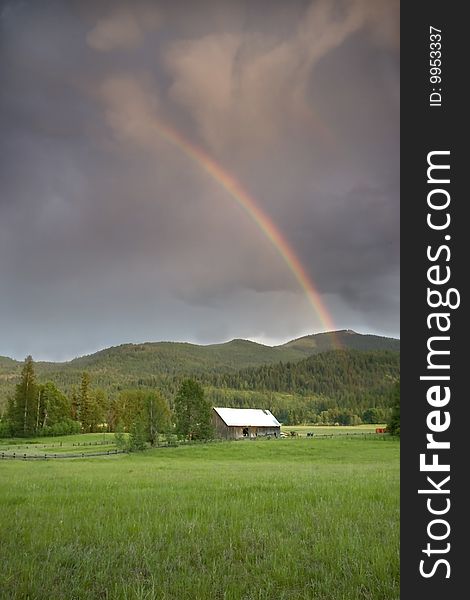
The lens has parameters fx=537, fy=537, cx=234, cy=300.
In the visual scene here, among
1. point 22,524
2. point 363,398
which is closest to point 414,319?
point 22,524

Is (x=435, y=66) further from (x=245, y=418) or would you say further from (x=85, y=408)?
(x=85, y=408)

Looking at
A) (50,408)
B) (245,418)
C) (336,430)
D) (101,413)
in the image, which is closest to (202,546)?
(245,418)

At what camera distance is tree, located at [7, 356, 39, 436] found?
262ft

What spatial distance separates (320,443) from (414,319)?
56634 mm

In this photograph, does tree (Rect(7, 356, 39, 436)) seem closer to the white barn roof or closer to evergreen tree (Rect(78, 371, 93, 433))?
evergreen tree (Rect(78, 371, 93, 433))

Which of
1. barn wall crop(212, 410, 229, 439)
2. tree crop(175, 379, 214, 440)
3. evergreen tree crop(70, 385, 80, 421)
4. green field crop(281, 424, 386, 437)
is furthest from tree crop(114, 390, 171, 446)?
evergreen tree crop(70, 385, 80, 421)

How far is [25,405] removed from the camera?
79.9 metres

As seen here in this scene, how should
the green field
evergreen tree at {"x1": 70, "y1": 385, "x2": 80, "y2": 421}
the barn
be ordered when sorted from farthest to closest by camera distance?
evergreen tree at {"x1": 70, "y1": 385, "x2": 80, "y2": 421}
the green field
the barn

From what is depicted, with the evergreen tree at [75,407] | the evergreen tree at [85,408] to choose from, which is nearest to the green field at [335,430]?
the evergreen tree at [85,408]

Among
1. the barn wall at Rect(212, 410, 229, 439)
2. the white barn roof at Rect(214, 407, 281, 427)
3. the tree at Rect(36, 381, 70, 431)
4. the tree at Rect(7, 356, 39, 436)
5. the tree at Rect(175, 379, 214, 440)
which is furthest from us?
the white barn roof at Rect(214, 407, 281, 427)

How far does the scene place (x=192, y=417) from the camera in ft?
217

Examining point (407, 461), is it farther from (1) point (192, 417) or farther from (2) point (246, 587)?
(1) point (192, 417)

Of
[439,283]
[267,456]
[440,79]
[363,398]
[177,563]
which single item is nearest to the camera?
[439,283]

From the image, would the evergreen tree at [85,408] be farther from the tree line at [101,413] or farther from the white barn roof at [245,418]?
the white barn roof at [245,418]
